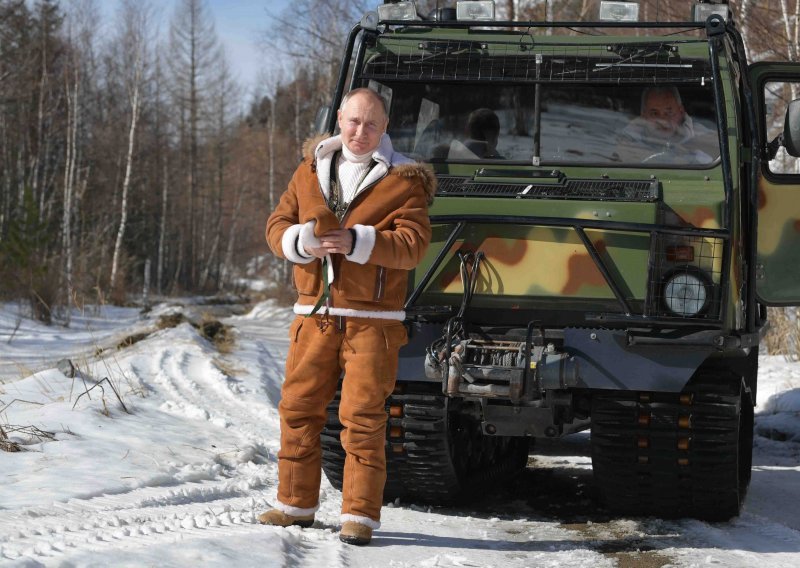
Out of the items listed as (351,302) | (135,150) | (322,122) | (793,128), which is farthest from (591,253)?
(135,150)

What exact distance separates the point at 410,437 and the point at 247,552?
4.90 ft

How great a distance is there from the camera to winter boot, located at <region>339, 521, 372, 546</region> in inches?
168

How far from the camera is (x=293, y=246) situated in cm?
420

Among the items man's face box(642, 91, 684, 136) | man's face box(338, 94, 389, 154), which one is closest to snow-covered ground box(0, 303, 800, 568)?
man's face box(338, 94, 389, 154)

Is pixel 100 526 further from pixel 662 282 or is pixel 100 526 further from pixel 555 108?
pixel 555 108

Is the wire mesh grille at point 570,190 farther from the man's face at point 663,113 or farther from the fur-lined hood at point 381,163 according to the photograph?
the fur-lined hood at point 381,163

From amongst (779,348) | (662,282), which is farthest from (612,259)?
(779,348)

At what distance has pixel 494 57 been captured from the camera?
20.4 feet

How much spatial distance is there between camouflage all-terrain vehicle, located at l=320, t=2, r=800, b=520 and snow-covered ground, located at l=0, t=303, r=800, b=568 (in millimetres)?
303

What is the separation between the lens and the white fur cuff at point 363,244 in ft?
13.5

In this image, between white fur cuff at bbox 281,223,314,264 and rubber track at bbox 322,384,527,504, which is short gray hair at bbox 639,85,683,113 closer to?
rubber track at bbox 322,384,527,504

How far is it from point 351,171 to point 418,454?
1554mm

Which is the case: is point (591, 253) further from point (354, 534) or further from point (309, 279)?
point (354, 534)

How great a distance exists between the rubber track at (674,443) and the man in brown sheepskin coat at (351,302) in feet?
4.07
